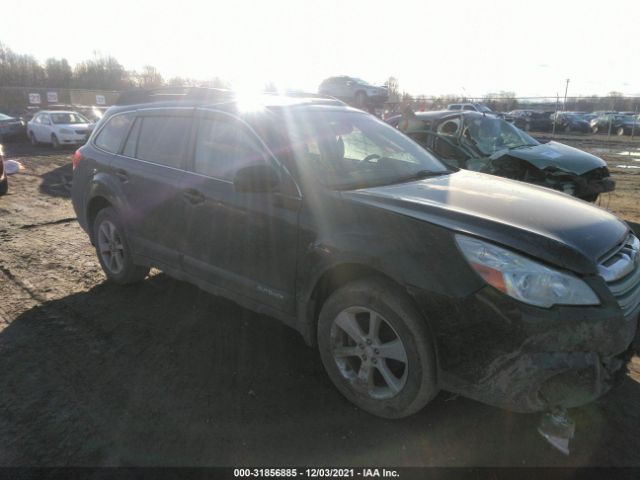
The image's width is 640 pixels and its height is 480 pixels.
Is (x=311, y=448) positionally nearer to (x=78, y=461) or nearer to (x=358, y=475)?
(x=358, y=475)

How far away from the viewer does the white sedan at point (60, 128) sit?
18.1m

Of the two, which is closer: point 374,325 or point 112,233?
point 374,325

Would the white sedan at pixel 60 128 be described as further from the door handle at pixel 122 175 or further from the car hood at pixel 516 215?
the car hood at pixel 516 215

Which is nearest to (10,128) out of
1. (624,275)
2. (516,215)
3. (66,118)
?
(66,118)

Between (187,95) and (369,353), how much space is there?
9.32 feet

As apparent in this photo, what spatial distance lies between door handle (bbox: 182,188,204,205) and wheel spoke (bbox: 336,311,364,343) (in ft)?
4.84

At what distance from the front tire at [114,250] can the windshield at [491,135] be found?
5589 mm

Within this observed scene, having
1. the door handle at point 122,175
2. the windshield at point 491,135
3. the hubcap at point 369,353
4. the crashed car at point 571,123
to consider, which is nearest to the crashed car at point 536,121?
the crashed car at point 571,123

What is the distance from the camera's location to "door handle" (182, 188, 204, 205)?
352 cm

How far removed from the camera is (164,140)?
4039 mm

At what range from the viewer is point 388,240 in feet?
8.32

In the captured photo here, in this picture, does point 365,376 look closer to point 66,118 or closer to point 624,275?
point 624,275

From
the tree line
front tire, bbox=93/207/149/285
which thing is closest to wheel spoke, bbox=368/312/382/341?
front tire, bbox=93/207/149/285

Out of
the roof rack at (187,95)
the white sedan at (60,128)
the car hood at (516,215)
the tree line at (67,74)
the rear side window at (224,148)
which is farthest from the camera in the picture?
the tree line at (67,74)
